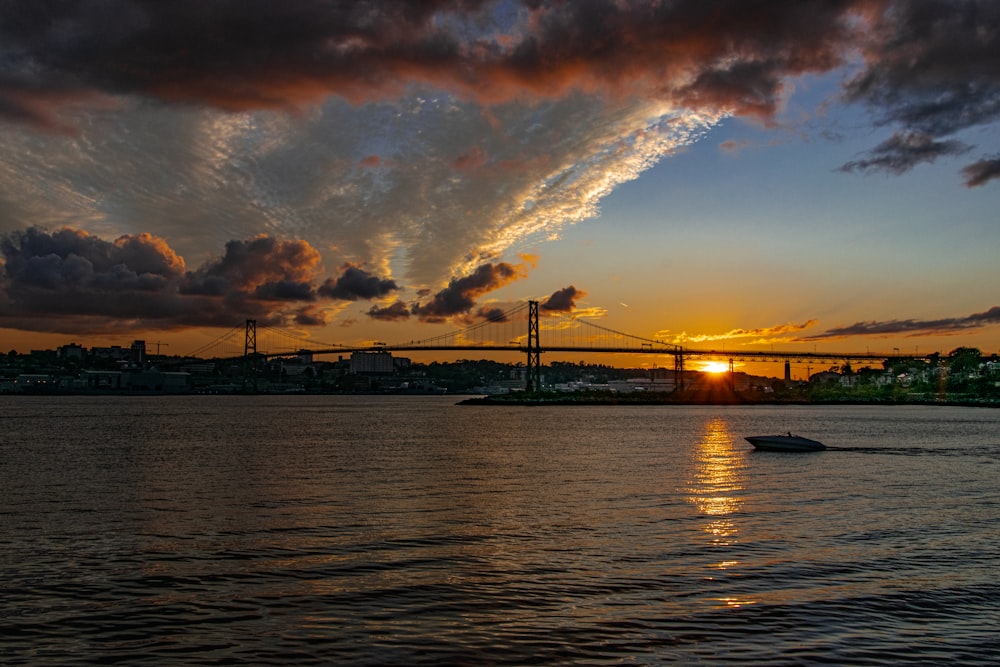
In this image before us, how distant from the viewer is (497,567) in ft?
48.8

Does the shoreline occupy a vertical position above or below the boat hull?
below

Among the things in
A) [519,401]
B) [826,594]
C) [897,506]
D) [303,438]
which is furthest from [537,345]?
[826,594]

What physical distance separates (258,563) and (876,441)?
49953mm

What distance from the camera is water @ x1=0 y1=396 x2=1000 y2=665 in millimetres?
10539

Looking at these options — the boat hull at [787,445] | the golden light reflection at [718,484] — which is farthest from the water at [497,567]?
the boat hull at [787,445]

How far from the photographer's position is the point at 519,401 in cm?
14688

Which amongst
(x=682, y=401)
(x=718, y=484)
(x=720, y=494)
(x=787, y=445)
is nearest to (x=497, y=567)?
(x=720, y=494)

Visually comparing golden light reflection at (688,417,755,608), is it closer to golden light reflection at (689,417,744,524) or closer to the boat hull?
golden light reflection at (689,417,744,524)

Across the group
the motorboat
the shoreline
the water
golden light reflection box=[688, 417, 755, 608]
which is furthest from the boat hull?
the shoreline

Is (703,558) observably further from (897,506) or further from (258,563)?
(897,506)

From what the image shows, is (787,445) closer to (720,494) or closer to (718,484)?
(718,484)

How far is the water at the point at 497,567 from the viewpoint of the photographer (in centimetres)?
1054

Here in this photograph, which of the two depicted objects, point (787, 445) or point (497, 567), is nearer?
point (497, 567)

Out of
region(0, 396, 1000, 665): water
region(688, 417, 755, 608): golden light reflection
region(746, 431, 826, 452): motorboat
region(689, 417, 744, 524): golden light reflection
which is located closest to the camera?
region(0, 396, 1000, 665): water
